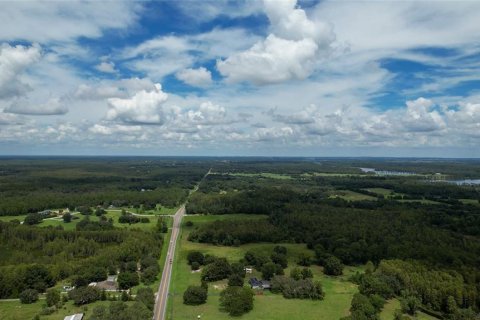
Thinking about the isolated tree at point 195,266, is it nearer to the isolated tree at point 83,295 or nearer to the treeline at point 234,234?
the treeline at point 234,234

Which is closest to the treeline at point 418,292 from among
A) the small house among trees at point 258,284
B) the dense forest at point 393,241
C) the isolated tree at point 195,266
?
the dense forest at point 393,241

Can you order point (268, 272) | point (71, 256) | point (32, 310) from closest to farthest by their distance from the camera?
1. point (32, 310)
2. point (268, 272)
3. point (71, 256)

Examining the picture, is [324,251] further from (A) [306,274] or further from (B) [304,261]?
(A) [306,274]

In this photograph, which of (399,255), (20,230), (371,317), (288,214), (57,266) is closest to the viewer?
(371,317)

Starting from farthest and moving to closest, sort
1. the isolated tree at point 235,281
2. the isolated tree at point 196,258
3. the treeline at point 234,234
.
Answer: the treeline at point 234,234
the isolated tree at point 196,258
the isolated tree at point 235,281

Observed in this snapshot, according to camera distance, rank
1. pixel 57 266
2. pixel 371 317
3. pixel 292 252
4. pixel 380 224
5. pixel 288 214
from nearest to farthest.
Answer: pixel 371 317 < pixel 57 266 < pixel 292 252 < pixel 380 224 < pixel 288 214

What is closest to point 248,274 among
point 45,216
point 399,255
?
point 399,255

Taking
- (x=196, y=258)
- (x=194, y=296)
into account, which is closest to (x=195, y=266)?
(x=196, y=258)

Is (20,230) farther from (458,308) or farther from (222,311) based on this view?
(458,308)
